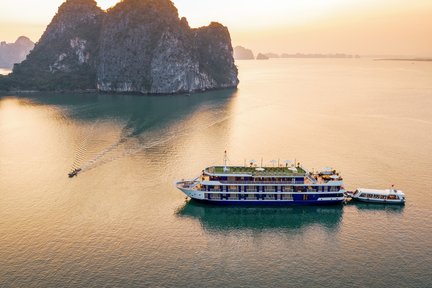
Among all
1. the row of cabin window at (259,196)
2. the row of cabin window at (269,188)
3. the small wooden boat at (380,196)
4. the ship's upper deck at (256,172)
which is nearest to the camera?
the row of cabin window at (269,188)

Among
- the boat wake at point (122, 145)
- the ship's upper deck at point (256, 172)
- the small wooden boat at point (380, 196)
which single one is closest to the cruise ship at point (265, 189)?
the ship's upper deck at point (256, 172)

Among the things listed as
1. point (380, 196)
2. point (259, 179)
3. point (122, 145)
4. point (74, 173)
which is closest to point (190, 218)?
point (259, 179)

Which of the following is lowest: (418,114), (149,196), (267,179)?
(149,196)

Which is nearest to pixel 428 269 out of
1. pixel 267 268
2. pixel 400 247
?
pixel 400 247

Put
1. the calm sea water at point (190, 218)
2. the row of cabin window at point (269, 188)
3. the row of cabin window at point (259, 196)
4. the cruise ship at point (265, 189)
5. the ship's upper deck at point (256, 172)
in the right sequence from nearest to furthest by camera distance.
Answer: the calm sea water at point (190, 218), the cruise ship at point (265, 189), the row of cabin window at point (269, 188), the row of cabin window at point (259, 196), the ship's upper deck at point (256, 172)

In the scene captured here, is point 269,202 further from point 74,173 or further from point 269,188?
point 74,173

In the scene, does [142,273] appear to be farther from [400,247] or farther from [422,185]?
[422,185]

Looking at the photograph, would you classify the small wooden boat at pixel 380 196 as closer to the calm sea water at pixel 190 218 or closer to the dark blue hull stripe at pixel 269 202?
the calm sea water at pixel 190 218

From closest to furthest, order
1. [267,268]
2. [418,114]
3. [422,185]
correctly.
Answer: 1. [267,268]
2. [422,185]
3. [418,114]

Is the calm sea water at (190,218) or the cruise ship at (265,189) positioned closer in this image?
the calm sea water at (190,218)
